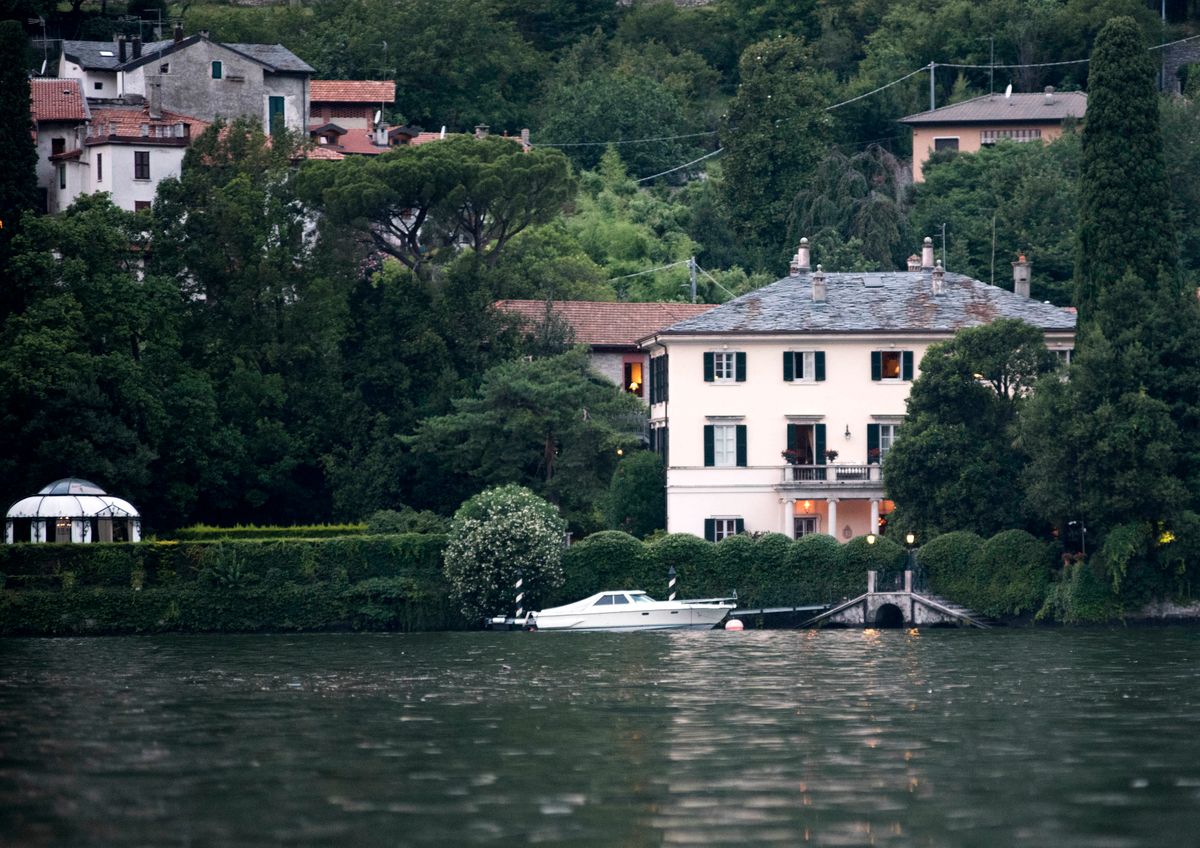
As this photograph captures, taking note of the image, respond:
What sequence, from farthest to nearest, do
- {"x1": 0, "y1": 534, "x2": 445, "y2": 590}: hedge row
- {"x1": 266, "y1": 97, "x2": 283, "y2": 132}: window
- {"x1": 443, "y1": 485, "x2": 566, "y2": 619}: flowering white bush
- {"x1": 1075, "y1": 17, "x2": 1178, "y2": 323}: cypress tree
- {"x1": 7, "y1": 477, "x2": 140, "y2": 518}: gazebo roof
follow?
{"x1": 266, "y1": 97, "x2": 283, "y2": 132}: window → {"x1": 7, "y1": 477, "x2": 140, "y2": 518}: gazebo roof → {"x1": 0, "y1": 534, "x2": 445, "y2": 590}: hedge row → {"x1": 443, "y1": 485, "x2": 566, "y2": 619}: flowering white bush → {"x1": 1075, "y1": 17, "x2": 1178, "y2": 323}: cypress tree

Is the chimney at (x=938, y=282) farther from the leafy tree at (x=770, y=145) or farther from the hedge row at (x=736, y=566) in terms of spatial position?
the leafy tree at (x=770, y=145)

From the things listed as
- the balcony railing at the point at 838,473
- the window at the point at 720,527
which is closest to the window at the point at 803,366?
the balcony railing at the point at 838,473

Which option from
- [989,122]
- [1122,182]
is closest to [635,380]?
[1122,182]

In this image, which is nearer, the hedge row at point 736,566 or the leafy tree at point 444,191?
the hedge row at point 736,566

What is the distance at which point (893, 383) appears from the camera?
251 ft

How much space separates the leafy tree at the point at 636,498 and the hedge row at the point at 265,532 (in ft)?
30.3

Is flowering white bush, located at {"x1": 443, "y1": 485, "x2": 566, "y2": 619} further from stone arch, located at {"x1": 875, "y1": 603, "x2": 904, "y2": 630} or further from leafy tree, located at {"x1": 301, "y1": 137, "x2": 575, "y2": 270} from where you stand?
leafy tree, located at {"x1": 301, "y1": 137, "x2": 575, "y2": 270}

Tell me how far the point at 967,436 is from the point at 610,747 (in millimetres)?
34457

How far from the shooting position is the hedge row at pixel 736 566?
225 feet

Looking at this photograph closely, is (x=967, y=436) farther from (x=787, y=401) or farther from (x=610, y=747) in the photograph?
(x=610, y=747)

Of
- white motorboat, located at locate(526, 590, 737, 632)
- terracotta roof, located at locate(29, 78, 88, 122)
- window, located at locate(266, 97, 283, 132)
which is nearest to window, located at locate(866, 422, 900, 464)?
white motorboat, located at locate(526, 590, 737, 632)

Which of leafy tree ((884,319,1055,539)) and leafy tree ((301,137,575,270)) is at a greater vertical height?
leafy tree ((301,137,575,270))

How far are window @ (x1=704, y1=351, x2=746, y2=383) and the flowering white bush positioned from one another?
10.7 m

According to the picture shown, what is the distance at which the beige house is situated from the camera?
4382 inches
